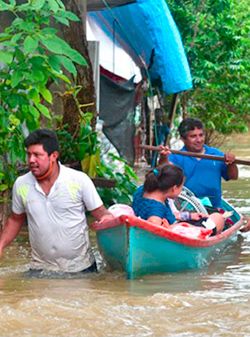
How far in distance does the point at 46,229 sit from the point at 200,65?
38.1ft

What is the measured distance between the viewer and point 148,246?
805 centimetres

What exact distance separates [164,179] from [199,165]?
2.15m

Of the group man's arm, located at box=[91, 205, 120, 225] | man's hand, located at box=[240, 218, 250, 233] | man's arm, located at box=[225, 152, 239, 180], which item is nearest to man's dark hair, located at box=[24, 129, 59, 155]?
man's arm, located at box=[91, 205, 120, 225]

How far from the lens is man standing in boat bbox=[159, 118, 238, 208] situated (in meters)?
10.1

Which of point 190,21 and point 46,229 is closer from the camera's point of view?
point 46,229

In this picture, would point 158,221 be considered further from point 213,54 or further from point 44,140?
point 213,54

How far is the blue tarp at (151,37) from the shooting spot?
14039 millimetres

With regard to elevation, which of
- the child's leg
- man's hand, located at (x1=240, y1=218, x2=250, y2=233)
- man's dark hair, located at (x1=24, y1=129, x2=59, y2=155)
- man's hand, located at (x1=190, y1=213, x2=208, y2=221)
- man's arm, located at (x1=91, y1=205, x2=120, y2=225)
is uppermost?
man's dark hair, located at (x1=24, y1=129, x2=59, y2=155)

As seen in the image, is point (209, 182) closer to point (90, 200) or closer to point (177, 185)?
point (177, 185)

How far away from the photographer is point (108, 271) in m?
8.39

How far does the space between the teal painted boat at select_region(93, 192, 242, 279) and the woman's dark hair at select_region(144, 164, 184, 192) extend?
0.37m

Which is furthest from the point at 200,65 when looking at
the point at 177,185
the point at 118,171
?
the point at 177,185

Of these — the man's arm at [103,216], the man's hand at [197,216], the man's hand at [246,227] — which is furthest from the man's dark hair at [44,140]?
the man's hand at [246,227]

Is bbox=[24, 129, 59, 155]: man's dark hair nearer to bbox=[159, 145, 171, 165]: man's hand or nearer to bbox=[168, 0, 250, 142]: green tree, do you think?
bbox=[159, 145, 171, 165]: man's hand
